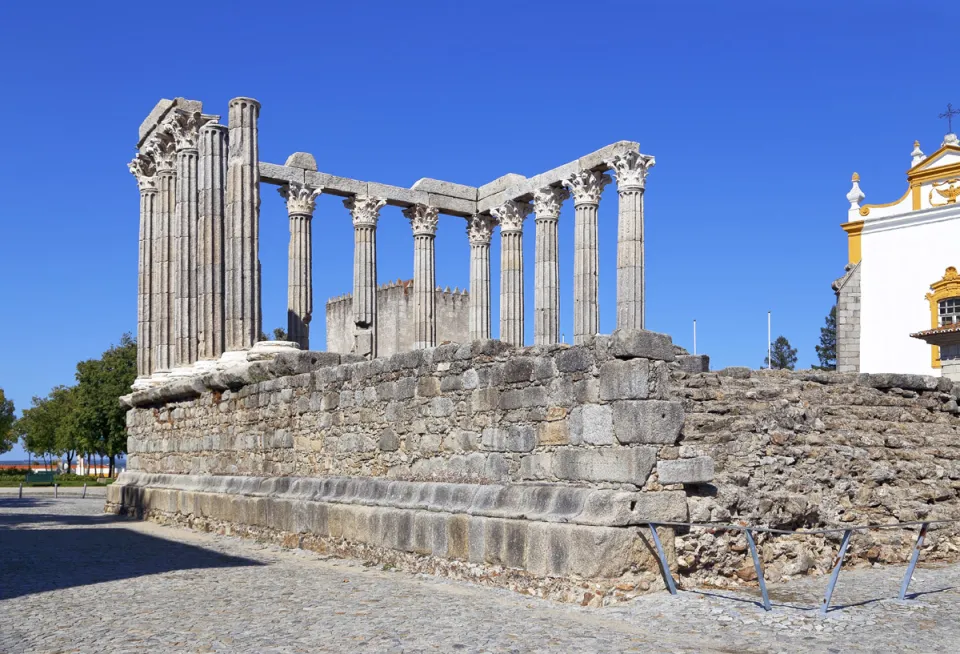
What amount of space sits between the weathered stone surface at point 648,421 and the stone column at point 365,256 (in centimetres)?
1868

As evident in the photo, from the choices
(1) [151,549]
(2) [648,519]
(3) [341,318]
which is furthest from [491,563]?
(3) [341,318]

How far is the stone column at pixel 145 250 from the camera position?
70.8 feet

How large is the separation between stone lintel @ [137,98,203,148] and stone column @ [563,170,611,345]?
9.01 meters

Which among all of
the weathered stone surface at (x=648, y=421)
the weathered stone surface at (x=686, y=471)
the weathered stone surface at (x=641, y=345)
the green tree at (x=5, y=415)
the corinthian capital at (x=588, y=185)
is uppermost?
the corinthian capital at (x=588, y=185)

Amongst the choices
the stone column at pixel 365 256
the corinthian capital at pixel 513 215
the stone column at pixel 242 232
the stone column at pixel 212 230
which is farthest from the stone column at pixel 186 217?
the corinthian capital at pixel 513 215

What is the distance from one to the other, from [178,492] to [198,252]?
5122 millimetres

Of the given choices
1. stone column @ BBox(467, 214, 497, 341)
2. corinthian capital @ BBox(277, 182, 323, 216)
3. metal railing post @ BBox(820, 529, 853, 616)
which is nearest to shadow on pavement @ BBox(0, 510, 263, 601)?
metal railing post @ BBox(820, 529, 853, 616)

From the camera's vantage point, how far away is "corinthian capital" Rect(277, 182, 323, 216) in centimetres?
2530

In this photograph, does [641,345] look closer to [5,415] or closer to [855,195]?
[855,195]

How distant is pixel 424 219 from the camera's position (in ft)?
90.6

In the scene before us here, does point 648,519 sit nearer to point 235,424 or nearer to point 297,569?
point 297,569

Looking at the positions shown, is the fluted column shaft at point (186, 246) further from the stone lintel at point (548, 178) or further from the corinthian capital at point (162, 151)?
the stone lintel at point (548, 178)

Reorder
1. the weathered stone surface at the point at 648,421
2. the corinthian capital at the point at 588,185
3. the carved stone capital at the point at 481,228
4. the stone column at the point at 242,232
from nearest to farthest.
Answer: the weathered stone surface at the point at 648,421, the stone column at the point at 242,232, the corinthian capital at the point at 588,185, the carved stone capital at the point at 481,228

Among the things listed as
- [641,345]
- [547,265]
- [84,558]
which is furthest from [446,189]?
[641,345]
